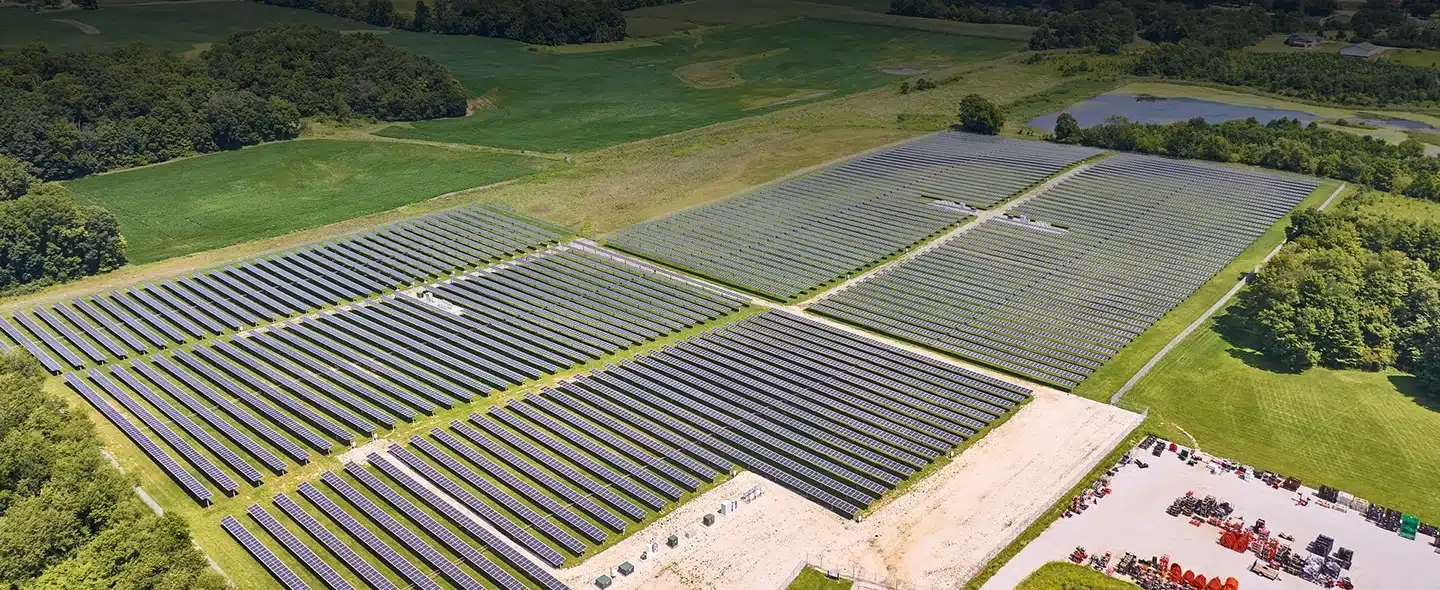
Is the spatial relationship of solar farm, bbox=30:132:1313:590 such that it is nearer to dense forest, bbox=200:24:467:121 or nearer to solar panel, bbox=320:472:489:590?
solar panel, bbox=320:472:489:590

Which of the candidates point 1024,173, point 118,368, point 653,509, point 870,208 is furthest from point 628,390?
point 1024,173

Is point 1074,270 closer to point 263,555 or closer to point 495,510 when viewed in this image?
point 495,510

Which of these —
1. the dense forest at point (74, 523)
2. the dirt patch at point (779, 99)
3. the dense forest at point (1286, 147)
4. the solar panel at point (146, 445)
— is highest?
the dense forest at point (1286, 147)

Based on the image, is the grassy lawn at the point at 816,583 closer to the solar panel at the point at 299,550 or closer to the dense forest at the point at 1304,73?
the solar panel at the point at 299,550

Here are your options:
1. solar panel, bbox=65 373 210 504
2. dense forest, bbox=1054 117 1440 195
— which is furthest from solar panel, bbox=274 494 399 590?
dense forest, bbox=1054 117 1440 195

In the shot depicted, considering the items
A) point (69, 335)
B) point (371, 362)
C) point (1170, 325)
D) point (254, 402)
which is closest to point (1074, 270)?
point (1170, 325)

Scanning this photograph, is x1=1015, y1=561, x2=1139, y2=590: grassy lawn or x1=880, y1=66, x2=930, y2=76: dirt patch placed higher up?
x1=880, y1=66, x2=930, y2=76: dirt patch

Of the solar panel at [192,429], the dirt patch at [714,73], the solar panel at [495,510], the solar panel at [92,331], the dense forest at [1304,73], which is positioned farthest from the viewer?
the dirt patch at [714,73]

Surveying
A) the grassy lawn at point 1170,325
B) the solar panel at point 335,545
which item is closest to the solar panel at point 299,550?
the solar panel at point 335,545
